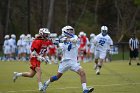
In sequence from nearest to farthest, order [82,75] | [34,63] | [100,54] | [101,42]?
[82,75], [34,63], [100,54], [101,42]

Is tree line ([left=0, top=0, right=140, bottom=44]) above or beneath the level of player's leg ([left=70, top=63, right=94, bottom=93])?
above

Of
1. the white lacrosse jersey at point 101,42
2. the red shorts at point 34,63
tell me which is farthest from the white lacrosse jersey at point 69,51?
the white lacrosse jersey at point 101,42

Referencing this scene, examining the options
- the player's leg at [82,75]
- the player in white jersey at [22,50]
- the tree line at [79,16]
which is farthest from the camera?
the tree line at [79,16]

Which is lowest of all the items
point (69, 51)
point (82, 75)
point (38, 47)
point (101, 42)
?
point (82, 75)

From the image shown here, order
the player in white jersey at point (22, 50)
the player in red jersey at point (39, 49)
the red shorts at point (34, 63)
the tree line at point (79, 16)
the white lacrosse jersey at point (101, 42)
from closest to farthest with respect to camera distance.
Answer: the player in red jersey at point (39, 49) → the red shorts at point (34, 63) → the white lacrosse jersey at point (101, 42) → the player in white jersey at point (22, 50) → the tree line at point (79, 16)

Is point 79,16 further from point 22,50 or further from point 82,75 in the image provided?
point 82,75

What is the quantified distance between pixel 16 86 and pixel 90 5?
5617 centimetres

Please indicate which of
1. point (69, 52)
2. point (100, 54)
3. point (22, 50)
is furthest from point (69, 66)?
point (22, 50)

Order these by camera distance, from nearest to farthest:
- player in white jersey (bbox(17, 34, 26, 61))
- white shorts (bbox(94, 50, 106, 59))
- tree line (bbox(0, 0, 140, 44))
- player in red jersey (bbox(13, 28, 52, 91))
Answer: player in red jersey (bbox(13, 28, 52, 91)) → white shorts (bbox(94, 50, 106, 59)) → player in white jersey (bbox(17, 34, 26, 61)) → tree line (bbox(0, 0, 140, 44))

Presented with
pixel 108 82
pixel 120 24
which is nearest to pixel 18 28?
pixel 120 24

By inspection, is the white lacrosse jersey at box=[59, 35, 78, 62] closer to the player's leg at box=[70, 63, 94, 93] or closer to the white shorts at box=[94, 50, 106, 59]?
the player's leg at box=[70, 63, 94, 93]

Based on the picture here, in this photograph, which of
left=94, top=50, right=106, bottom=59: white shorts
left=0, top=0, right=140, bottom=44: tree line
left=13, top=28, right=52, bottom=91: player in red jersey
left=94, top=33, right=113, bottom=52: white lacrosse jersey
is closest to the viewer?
left=13, top=28, right=52, bottom=91: player in red jersey

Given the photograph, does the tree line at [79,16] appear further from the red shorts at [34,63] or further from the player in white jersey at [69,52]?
the player in white jersey at [69,52]

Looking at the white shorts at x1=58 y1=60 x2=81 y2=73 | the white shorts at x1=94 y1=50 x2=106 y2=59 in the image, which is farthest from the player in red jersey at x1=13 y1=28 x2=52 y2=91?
the white shorts at x1=94 y1=50 x2=106 y2=59
